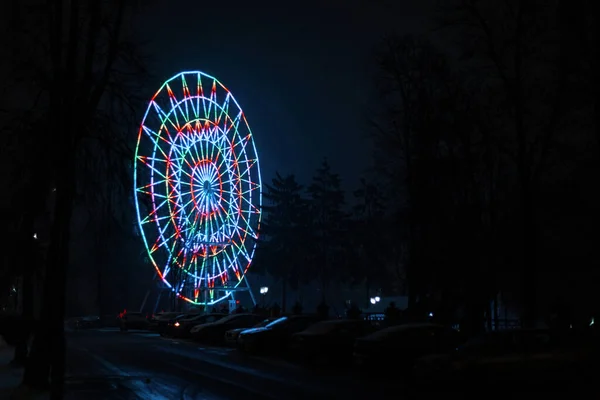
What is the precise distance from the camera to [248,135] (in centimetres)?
5175

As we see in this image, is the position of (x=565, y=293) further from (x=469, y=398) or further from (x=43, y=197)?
(x=43, y=197)

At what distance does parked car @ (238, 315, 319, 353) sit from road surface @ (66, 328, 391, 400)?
49.3 inches

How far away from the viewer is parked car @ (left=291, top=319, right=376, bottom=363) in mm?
24797

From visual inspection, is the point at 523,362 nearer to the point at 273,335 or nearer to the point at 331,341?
the point at 331,341

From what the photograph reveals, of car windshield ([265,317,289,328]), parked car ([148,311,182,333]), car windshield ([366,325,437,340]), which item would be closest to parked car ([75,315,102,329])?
parked car ([148,311,182,333])

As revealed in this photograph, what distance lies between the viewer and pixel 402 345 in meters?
20.2

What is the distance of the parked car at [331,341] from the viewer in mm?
24797

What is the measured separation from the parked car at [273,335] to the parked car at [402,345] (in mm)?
8964

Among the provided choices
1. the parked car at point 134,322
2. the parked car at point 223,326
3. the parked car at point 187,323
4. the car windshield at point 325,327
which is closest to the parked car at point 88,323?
the parked car at point 134,322

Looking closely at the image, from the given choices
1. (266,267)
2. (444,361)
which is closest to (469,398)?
(444,361)

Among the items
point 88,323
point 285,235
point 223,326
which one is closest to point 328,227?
point 285,235

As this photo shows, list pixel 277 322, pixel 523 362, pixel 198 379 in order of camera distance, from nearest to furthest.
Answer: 1. pixel 523 362
2. pixel 198 379
3. pixel 277 322

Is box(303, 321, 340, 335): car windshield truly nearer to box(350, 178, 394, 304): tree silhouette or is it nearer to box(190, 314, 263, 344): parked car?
box(190, 314, 263, 344): parked car

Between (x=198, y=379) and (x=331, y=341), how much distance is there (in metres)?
6.46
